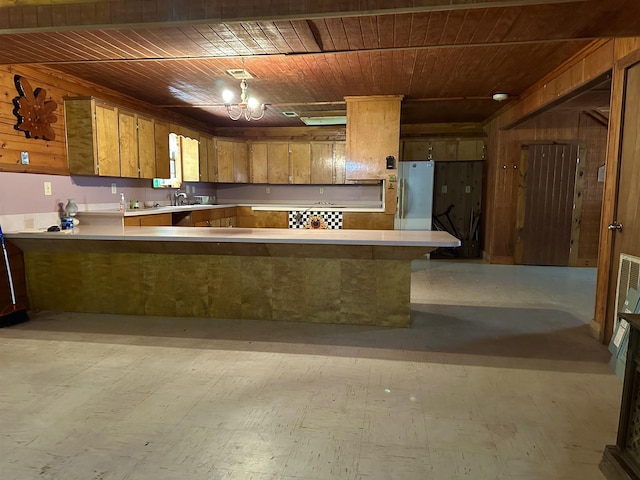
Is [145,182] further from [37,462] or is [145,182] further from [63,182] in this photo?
[37,462]

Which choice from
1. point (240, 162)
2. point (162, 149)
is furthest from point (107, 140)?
point (240, 162)

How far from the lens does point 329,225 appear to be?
6.41 metres

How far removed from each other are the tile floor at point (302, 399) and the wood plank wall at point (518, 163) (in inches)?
117

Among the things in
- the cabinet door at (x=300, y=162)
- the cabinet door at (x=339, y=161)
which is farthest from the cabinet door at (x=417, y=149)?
the cabinet door at (x=300, y=162)

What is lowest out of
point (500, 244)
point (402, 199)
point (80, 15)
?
point (500, 244)

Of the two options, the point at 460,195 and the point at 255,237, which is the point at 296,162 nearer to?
the point at 460,195

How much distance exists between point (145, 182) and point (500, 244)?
5.69 metres

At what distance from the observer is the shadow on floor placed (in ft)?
9.55

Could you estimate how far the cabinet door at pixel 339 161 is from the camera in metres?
7.44

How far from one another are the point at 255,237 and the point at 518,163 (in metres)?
4.93

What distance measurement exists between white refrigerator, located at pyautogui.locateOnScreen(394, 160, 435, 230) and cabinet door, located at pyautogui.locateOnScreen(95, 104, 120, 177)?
436cm

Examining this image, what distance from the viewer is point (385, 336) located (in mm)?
3246

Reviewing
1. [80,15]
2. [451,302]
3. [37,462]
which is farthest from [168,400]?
[451,302]

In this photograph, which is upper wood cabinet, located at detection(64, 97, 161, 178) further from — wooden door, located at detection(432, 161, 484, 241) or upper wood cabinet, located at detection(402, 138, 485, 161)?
wooden door, located at detection(432, 161, 484, 241)
